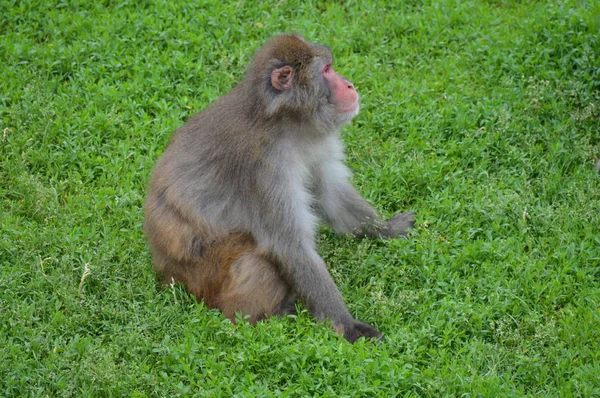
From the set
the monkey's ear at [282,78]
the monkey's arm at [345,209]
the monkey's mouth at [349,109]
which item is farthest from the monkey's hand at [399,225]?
the monkey's ear at [282,78]

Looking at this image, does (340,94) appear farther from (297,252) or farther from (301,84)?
(297,252)

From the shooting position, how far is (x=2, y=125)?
24.4 feet

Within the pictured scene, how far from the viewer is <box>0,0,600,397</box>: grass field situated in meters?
5.43

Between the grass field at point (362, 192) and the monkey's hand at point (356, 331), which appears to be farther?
the monkey's hand at point (356, 331)

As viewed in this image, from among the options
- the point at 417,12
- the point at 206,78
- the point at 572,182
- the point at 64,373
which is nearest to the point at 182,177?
the point at 64,373

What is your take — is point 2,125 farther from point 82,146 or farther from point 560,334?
point 560,334

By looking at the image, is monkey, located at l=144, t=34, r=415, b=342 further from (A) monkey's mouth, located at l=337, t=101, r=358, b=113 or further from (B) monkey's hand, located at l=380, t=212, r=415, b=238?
(B) monkey's hand, located at l=380, t=212, r=415, b=238

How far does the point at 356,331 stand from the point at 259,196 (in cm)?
99

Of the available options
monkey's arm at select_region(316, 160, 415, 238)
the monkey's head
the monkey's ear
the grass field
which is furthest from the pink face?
the grass field

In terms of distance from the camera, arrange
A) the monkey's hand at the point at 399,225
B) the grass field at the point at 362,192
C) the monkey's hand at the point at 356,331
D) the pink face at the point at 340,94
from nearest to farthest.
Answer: the grass field at the point at 362,192 → the monkey's hand at the point at 356,331 → the pink face at the point at 340,94 → the monkey's hand at the point at 399,225

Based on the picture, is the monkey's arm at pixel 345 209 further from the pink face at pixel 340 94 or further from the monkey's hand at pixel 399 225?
the pink face at pixel 340 94

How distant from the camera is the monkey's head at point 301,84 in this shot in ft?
19.0

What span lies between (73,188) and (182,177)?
4.62ft

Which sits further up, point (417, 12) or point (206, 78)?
point (417, 12)
